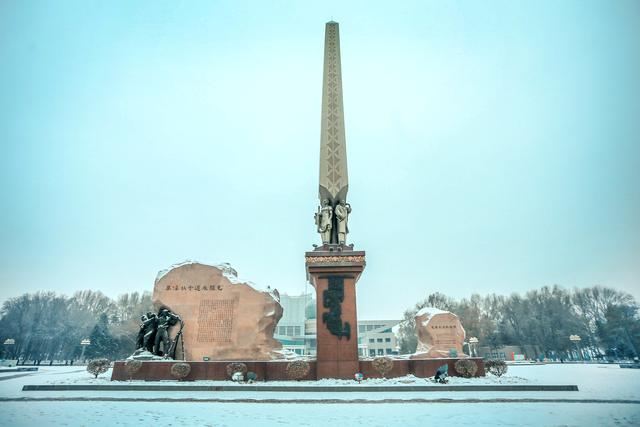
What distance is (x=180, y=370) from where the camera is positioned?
1209 centimetres

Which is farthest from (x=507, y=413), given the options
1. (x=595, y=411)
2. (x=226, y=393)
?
(x=226, y=393)

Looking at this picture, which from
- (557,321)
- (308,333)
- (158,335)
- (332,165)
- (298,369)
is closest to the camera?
(298,369)

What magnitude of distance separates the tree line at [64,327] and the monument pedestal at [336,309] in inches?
1403

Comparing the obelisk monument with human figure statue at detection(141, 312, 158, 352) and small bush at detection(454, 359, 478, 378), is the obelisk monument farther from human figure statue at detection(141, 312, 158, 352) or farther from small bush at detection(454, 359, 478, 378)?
human figure statue at detection(141, 312, 158, 352)

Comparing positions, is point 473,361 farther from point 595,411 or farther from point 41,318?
point 41,318

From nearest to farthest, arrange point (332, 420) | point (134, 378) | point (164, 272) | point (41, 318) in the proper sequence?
point (332, 420) → point (134, 378) → point (164, 272) → point (41, 318)

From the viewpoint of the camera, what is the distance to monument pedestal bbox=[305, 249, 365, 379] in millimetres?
11961

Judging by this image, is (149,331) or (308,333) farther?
(308,333)

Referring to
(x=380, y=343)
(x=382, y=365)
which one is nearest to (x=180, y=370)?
(x=382, y=365)

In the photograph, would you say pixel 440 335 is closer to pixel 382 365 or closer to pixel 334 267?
pixel 382 365

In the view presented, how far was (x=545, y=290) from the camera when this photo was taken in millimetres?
51281

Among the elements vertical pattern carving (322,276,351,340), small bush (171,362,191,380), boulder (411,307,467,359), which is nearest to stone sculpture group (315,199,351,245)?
vertical pattern carving (322,276,351,340)

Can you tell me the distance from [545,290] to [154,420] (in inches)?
2310

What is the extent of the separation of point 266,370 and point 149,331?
5379 millimetres
